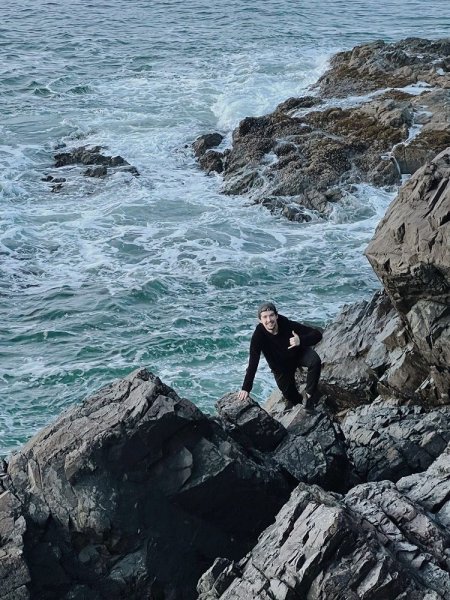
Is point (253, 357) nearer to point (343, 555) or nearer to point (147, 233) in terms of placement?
point (343, 555)

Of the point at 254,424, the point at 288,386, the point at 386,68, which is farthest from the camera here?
the point at 386,68

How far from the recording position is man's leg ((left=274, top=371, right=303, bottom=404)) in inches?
555

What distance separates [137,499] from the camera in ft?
36.6

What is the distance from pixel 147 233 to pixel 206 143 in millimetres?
7993

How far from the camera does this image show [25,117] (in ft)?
148

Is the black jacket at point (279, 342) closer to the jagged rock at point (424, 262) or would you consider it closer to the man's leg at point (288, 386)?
the man's leg at point (288, 386)

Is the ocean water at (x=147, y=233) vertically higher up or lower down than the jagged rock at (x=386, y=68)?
lower down

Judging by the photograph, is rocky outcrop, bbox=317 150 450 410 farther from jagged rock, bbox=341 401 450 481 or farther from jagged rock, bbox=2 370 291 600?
jagged rock, bbox=2 370 291 600

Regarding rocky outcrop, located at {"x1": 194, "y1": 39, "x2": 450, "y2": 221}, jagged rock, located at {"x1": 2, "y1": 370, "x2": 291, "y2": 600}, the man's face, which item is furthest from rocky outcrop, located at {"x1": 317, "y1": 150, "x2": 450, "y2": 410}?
rocky outcrop, located at {"x1": 194, "y1": 39, "x2": 450, "y2": 221}

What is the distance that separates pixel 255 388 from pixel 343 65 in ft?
91.9

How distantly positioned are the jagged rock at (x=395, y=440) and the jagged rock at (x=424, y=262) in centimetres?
77

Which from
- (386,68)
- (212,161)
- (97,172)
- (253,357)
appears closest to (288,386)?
(253,357)

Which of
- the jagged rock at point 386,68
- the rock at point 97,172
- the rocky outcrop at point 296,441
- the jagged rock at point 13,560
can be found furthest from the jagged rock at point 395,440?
the jagged rock at point 386,68

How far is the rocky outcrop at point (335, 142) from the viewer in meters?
32.6
